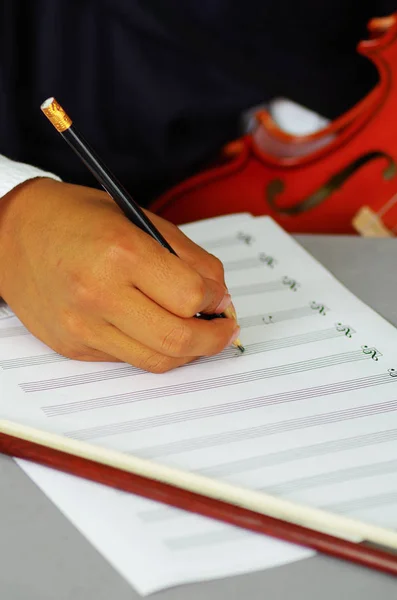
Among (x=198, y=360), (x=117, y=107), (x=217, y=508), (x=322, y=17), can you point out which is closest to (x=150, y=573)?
(x=217, y=508)

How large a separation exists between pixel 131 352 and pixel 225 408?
0.07 meters

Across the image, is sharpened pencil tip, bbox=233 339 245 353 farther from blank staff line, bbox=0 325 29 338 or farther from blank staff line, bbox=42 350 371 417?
blank staff line, bbox=0 325 29 338

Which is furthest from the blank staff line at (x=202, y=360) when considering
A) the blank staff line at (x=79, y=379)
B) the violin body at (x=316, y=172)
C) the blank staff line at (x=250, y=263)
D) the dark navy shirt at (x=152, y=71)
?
the dark navy shirt at (x=152, y=71)

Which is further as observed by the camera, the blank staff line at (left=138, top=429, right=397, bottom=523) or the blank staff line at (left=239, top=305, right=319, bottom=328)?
the blank staff line at (left=239, top=305, right=319, bottom=328)

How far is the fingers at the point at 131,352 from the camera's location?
0.50 meters

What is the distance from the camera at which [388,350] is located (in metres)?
0.54

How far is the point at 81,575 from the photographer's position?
372 mm

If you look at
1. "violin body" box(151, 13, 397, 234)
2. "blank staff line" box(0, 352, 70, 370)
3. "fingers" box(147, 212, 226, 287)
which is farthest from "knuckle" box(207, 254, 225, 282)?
"violin body" box(151, 13, 397, 234)

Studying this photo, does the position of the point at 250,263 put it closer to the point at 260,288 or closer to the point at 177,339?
the point at 260,288

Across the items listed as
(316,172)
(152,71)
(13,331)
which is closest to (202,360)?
(13,331)

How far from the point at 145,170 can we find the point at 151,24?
0.15 meters

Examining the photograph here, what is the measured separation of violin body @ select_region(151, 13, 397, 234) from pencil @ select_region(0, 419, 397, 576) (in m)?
0.45

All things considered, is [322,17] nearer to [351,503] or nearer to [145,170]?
[145,170]

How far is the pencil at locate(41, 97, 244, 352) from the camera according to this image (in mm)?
468
